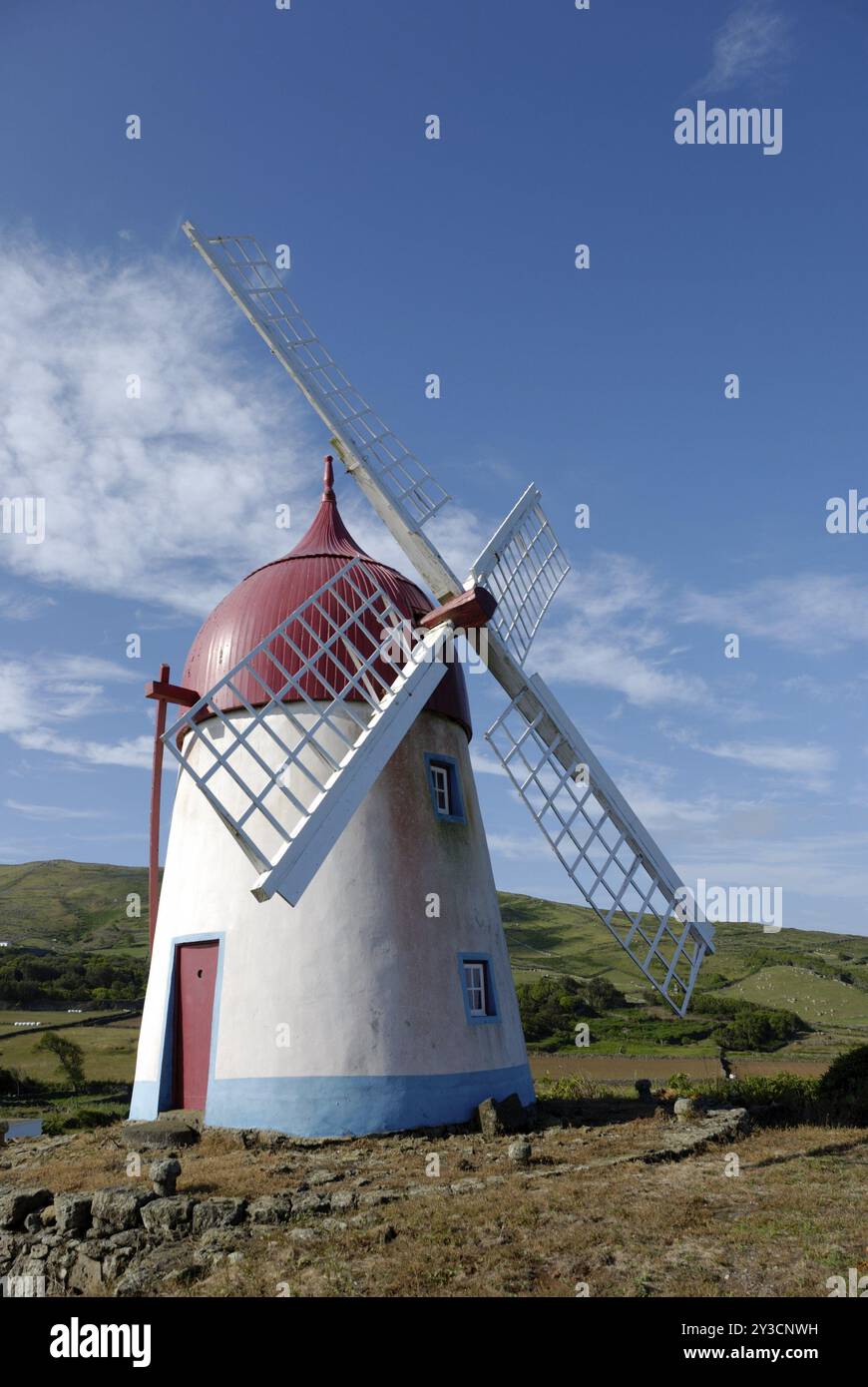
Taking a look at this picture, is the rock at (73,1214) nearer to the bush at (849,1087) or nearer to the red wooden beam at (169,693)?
the red wooden beam at (169,693)

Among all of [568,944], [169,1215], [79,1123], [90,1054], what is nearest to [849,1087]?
[169,1215]

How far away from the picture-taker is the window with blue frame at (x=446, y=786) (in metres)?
17.9

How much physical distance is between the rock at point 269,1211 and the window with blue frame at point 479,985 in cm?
685

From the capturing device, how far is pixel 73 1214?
33.7 feet

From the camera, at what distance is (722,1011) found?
68.9 meters

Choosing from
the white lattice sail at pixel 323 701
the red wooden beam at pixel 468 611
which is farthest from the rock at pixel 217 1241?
the red wooden beam at pixel 468 611

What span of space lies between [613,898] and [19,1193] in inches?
413

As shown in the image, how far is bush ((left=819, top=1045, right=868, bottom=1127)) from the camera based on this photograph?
17.1 metres

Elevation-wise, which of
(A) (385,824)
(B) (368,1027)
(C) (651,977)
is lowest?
(B) (368,1027)

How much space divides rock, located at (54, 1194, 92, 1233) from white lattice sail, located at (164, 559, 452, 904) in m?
5.66

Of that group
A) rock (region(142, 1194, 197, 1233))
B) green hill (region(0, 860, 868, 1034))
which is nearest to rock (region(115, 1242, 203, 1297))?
rock (region(142, 1194, 197, 1233))
